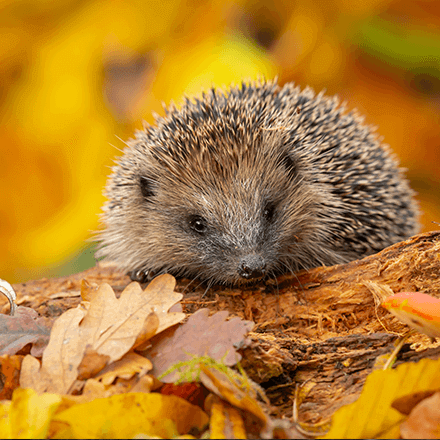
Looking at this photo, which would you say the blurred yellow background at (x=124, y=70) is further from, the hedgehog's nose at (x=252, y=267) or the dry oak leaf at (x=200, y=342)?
the dry oak leaf at (x=200, y=342)

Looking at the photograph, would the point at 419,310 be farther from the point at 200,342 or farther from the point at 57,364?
the point at 57,364

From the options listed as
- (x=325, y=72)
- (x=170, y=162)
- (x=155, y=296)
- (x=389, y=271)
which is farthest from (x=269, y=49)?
(x=155, y=296)

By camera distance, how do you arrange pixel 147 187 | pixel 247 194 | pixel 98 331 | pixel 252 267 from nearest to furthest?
pixel 98 331
pixel 252 267
pixel 247 194
pixel 147 187

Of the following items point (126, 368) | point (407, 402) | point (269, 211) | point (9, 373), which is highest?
point (269, 211)

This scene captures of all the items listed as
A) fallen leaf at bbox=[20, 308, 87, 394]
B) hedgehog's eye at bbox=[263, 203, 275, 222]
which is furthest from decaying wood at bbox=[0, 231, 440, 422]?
fallen leaf at bbox=[20, 308, 87, 394]

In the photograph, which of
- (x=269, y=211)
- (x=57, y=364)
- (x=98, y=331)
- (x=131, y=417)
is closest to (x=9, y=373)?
(x=57, y=364)

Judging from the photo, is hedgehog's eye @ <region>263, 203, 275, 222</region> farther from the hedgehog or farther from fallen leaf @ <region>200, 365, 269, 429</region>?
fallen leaf @ <region>200, 365, 269, 429</region>
